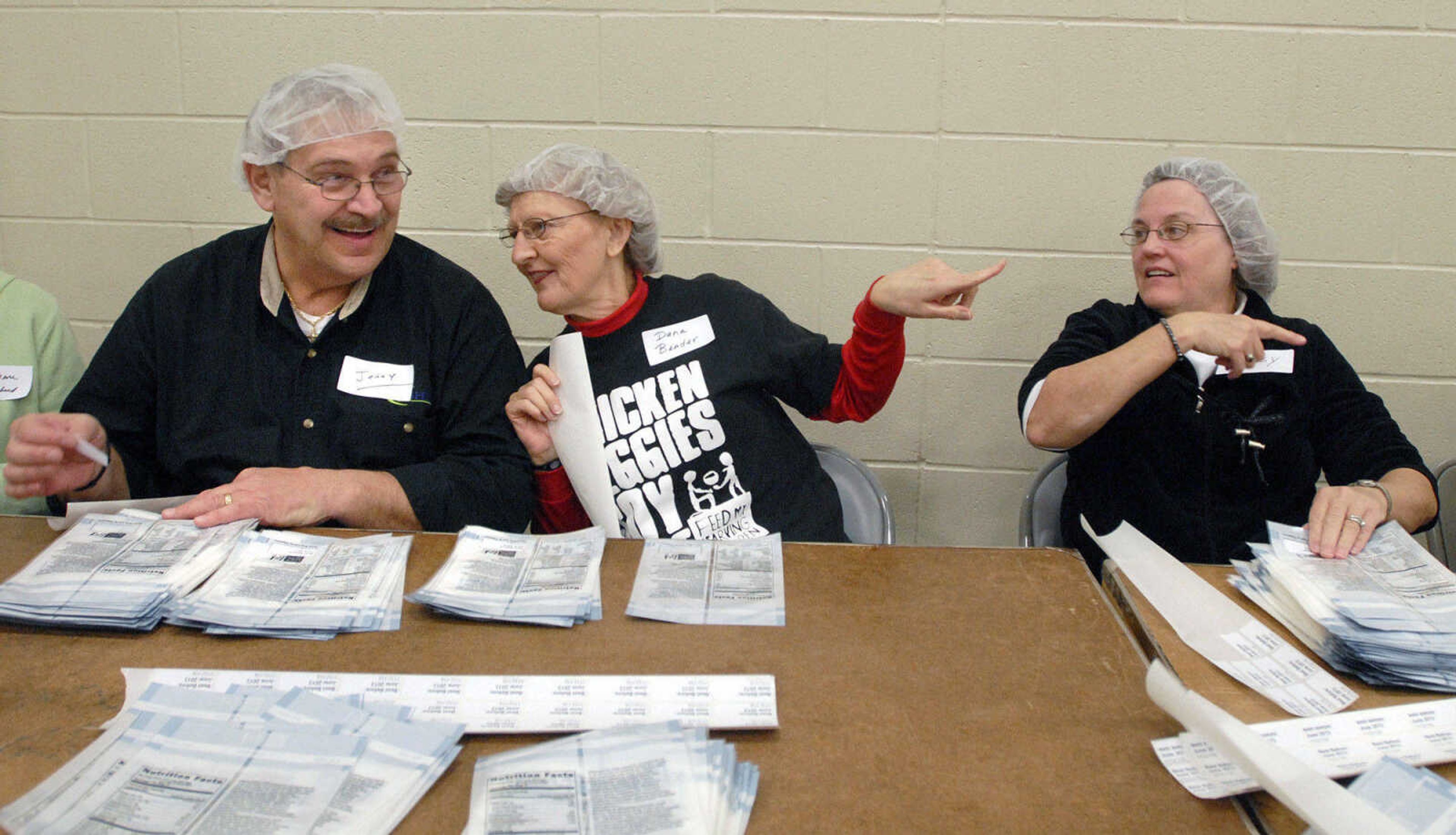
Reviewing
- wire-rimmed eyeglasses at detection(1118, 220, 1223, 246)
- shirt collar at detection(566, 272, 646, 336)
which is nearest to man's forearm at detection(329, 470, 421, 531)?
shirt collar at detection(566, 272, 646, 336)

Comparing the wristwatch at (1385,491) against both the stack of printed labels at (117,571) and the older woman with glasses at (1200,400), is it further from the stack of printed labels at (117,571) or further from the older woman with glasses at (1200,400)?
the stack of printed labels at (117,571)

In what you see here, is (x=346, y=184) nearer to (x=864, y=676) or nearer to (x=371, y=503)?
(x=371, y=503)

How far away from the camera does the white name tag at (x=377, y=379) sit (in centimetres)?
186

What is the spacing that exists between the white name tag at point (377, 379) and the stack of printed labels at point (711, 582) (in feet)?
2.02

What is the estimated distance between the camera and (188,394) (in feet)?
6.08

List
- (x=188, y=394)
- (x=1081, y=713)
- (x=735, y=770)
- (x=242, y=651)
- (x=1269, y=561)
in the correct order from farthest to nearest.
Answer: (x=188, y=394) → (x=1269, y=561) → (x=242, y=651) → (x=1081, y=713) → (x=735, y=770)

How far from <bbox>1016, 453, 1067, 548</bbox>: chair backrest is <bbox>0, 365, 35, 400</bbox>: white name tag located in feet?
6.45

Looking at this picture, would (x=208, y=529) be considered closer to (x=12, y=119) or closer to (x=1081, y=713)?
(x=1081, y=713)

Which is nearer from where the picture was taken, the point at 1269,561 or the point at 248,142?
the point at 1269,561

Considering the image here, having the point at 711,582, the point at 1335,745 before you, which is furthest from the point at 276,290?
the point at 1335,745

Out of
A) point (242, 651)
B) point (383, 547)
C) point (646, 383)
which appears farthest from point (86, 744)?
point (646, 383)

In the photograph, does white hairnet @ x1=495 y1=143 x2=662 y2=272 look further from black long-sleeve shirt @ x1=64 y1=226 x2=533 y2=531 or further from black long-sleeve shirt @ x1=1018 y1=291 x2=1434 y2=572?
black long-sleeve shirt @ x1=1018 y1=291 x2=1434 y2=572

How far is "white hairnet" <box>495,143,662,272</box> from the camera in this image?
6.55ft

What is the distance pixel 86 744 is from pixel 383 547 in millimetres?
511
